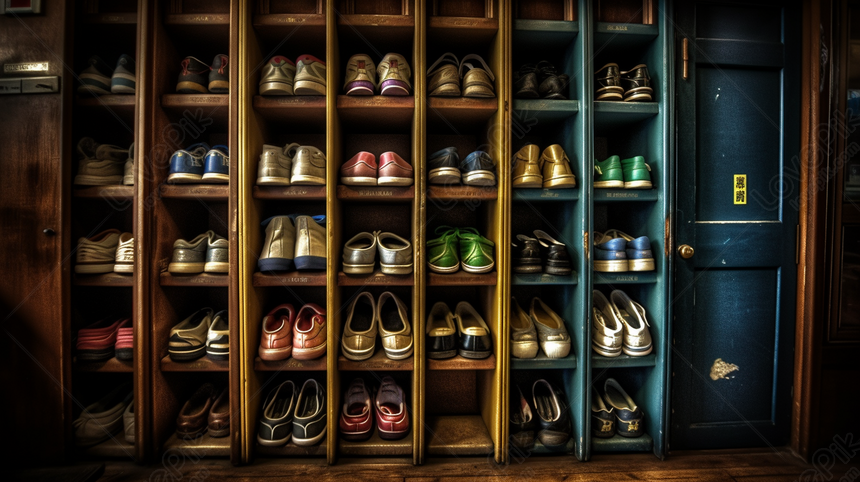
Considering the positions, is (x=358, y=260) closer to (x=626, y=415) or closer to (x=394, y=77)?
(x=394, y=77)

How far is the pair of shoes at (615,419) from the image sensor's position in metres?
1.75

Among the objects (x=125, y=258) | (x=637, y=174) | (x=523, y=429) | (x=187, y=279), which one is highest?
(x=637, y=174)

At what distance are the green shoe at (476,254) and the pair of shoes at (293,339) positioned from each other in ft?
2.53

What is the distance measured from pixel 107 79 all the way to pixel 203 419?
5.86 ft

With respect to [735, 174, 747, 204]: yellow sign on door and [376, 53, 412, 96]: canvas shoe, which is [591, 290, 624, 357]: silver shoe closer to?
[735, 174, 747, 204]: yellow sign on door

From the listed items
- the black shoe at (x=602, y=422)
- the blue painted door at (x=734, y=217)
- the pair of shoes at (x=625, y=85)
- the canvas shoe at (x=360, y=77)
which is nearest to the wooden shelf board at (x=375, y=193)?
the canvas shoe at (x=360, y=77)

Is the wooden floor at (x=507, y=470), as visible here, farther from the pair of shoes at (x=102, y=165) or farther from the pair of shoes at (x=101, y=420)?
the pair of shoes at (x=102, y=165)

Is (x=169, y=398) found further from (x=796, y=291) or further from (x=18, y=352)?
(x=796, y=291)

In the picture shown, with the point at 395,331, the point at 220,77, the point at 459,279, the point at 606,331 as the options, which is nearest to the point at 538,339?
the point at 606,331

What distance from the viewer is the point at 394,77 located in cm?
166

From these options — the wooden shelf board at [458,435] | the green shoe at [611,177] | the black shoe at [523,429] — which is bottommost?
the wooden shelf board at [458,435]

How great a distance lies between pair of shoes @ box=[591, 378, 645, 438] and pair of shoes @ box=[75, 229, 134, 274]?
2436 mm

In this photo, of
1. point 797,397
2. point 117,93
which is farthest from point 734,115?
point 117,93

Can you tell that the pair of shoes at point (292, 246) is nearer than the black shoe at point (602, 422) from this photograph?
Yes
